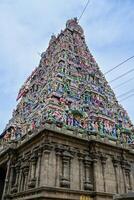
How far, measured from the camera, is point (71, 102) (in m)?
24.7

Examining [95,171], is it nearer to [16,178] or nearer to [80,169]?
[80,169]

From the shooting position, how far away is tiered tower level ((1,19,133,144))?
906 inches

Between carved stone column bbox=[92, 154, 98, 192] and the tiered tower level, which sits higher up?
the tiered tower level

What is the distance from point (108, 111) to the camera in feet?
90.3

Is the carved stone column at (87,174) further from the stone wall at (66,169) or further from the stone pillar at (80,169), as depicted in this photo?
the stone pillar at (80,169)

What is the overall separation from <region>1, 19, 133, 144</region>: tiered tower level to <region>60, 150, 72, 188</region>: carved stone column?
102 inches

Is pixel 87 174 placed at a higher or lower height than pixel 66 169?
lower

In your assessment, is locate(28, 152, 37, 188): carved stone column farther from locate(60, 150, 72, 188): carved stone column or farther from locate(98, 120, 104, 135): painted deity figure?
locate(98, 120, 104, 135): painted deity figure

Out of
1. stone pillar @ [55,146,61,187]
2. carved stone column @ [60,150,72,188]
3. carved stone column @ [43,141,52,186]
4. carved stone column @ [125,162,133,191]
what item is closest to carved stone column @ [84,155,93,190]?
carved stone column @ [60,150,72,188]

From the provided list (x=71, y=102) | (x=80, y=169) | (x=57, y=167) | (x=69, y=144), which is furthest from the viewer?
(x=71, y=102)

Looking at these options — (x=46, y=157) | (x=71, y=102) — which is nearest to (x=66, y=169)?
(x=46, y=157)

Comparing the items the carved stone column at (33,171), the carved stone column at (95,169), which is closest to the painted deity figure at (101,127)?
the carved stone column at (95,169)

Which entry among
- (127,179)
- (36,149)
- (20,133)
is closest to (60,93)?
(20,133)

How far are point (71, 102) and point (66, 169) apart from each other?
834cm
